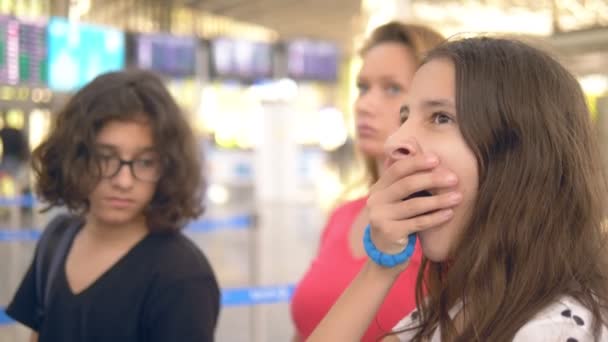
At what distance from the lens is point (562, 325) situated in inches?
40.3

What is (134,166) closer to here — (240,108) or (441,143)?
(441,143)

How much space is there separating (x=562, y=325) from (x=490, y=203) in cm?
21

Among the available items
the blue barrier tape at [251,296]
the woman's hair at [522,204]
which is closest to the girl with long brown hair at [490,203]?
the woman's hair at [522,204]

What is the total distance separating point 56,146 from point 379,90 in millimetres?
984

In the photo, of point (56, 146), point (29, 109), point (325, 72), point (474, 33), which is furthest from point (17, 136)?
point (474, 33)

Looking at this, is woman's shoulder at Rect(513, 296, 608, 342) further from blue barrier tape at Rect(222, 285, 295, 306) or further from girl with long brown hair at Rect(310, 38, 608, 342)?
blue barrier tape at Rect(222, 285, 295, 306)

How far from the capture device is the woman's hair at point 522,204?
1120 mm

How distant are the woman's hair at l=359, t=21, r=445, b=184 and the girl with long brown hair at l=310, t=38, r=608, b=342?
1.01 meters

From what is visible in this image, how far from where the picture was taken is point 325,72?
34.6ft

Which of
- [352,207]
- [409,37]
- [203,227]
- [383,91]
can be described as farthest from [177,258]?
[203,227]

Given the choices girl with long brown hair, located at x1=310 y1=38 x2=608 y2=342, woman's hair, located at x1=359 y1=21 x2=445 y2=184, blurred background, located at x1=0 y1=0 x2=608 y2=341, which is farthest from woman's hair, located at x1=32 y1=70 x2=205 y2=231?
girl with long brown hair, located at x1=310 y1=38 x2=608 y2=342

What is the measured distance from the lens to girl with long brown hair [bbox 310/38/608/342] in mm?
1114

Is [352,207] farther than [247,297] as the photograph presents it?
No

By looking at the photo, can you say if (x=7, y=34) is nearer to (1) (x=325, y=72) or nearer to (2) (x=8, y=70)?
(2) (x=8, y=70)
